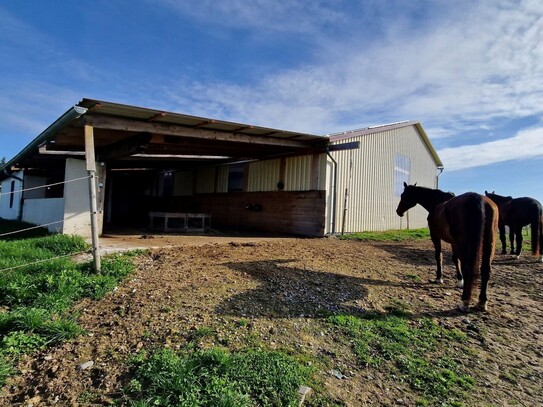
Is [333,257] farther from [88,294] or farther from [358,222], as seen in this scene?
[358,222]

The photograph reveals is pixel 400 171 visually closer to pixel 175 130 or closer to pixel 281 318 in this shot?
pixel 175 130

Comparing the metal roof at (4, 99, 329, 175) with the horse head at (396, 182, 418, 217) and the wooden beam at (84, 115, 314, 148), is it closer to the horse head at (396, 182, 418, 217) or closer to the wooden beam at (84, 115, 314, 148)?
the wooden beam at (84, 115, 314, 148)

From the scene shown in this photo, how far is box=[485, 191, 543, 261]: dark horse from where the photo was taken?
766 centimetres

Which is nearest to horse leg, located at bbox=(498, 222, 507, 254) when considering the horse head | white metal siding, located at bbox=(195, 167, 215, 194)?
the horse head

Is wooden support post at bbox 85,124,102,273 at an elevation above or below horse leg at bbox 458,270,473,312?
above

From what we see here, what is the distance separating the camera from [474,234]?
4.36 meters

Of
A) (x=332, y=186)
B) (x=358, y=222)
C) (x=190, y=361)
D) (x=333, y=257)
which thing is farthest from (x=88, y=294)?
(x=358, y=222)

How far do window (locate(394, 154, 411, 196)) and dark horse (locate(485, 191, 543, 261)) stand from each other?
19.7 feet

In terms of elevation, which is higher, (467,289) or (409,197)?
(409,197)

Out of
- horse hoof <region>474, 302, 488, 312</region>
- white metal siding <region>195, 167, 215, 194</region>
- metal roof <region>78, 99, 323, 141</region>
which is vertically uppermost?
metal roof <region>78, 99, 323, 141</region>

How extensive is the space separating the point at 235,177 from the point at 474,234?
10610mm

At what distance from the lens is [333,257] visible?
7.04 metres

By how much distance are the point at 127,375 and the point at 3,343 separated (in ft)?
4.64

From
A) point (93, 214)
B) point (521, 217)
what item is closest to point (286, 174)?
point (521, 217)
